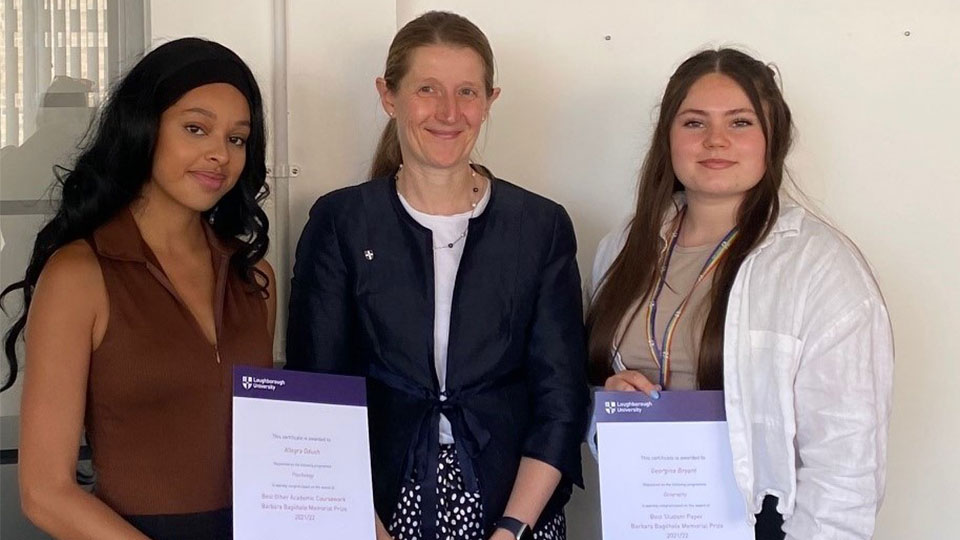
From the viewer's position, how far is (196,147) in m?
2.02

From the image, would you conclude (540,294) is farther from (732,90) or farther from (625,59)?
(625,59)

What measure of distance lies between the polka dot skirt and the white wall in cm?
87

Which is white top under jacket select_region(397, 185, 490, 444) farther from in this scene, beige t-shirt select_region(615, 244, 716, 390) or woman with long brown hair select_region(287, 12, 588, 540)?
beige t-shirt select_region(615, 244, 716, 390)

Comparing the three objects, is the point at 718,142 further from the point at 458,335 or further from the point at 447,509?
the point at 447,509

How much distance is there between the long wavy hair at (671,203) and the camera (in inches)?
81.9

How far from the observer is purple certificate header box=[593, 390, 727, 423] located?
2.04 metres

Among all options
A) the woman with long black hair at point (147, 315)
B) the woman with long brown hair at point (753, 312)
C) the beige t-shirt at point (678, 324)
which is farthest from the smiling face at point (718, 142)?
the woman with long black hair at point (147, 315)

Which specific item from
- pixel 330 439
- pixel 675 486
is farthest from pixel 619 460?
pixel 330 439

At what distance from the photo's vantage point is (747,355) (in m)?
2.00

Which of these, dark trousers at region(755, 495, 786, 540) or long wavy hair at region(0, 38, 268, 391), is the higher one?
long wavy hair at region(0, 38, 268, 391)

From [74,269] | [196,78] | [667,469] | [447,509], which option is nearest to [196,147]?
[196,78]

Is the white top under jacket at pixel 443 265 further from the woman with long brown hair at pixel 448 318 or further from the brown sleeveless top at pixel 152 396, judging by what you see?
the brown sleeveless top at pixel 152 396

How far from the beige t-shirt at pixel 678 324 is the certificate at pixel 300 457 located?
22.7 inches

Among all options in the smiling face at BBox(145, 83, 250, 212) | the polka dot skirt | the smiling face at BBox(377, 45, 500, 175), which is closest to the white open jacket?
the polka dot skirt
